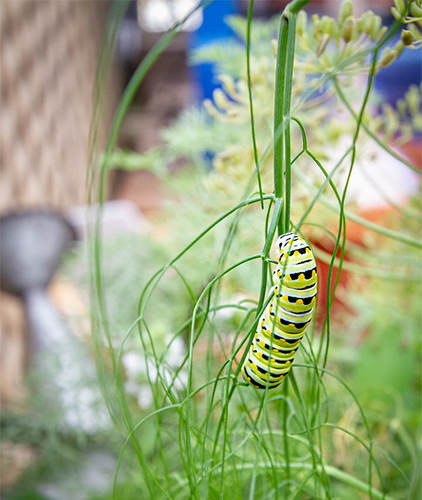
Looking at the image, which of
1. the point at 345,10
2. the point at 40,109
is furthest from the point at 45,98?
the point at 345,10

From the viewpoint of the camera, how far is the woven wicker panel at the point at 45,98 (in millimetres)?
958

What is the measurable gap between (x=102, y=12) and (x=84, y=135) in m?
0.51

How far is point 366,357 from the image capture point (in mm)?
403

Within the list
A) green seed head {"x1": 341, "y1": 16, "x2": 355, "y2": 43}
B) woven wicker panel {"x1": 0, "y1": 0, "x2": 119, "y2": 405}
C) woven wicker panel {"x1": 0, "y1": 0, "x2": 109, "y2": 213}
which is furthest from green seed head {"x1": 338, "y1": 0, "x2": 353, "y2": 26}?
woven wicker panel {"x1": 0, "y1": 0, "x2": 109, "y2": 213}

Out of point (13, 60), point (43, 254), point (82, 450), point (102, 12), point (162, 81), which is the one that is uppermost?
point (102, 12)

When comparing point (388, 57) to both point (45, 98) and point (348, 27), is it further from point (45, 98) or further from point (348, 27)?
point (45, 98)

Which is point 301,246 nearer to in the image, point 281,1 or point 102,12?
point 281,1

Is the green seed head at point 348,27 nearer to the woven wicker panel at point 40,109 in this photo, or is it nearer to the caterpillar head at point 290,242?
the caterpillar head at point 290,242

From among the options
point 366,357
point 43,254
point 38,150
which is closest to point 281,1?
point 38,150

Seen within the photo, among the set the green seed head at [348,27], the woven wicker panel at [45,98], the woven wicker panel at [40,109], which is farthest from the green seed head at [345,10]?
the woven wicker panel at [45,98]

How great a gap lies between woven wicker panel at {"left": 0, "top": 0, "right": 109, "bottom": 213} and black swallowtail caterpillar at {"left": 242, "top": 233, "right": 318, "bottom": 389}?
788 millimetres

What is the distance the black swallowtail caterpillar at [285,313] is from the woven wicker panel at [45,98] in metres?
0.79

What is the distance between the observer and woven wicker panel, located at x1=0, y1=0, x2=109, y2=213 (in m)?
0.96

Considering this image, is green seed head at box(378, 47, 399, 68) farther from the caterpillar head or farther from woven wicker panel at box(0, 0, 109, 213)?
woven wicker panel at box(0, 0, 109, 213)
